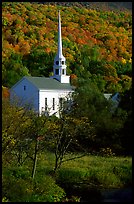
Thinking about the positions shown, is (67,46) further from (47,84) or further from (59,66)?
(47,84)

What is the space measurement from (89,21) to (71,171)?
18193mm

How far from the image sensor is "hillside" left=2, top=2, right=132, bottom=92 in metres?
21.6

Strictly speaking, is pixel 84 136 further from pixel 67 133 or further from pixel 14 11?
A: pixel 14 11

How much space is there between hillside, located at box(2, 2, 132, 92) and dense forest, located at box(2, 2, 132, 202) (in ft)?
0.16

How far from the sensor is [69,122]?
1113cm

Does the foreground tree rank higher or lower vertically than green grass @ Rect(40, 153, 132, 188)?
higher

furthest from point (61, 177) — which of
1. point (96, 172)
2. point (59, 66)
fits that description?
point (59, 66)

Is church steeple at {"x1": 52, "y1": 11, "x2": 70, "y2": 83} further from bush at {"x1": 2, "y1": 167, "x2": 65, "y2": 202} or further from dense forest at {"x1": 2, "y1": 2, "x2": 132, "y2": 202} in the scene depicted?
bush at {"x1": 2, "y1": 167, "x2": 65, "y2": 202}

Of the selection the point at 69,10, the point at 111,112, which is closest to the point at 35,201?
the point at 111,112

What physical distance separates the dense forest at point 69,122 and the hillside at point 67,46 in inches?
1.9

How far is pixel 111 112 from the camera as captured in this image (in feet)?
45.7

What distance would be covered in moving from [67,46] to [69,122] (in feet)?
48.1

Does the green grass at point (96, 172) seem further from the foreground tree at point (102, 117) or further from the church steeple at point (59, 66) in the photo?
the church steeple at point (59, 66)


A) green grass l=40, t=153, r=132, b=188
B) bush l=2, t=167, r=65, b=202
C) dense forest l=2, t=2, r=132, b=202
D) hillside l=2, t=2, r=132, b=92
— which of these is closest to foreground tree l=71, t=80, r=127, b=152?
dense forest l=2, t=2, r=132, b=202
